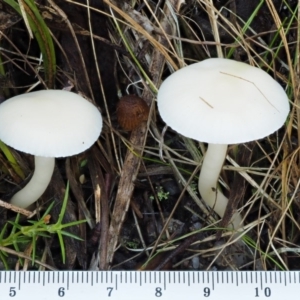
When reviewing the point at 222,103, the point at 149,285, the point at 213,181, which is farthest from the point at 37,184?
the point at 222,103

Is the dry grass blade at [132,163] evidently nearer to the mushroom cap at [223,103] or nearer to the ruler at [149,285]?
the ruler at [149,285]

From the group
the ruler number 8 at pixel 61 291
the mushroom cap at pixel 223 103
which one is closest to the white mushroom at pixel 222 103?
the mushroom cap at pixel 223 103

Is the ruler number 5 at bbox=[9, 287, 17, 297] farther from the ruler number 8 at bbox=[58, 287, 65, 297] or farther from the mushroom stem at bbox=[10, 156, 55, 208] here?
the mushroom stem at bbox=[10, 156, 55, 208]

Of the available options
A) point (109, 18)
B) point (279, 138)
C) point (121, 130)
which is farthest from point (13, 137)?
point (279, 138)

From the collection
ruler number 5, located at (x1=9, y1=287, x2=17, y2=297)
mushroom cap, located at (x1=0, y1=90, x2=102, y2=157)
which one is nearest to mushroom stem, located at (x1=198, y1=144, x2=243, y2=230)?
mushroom cap, located at (x1=0, y1=90, x2=102, y2=157)

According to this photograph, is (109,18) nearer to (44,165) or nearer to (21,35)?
(21,35)
